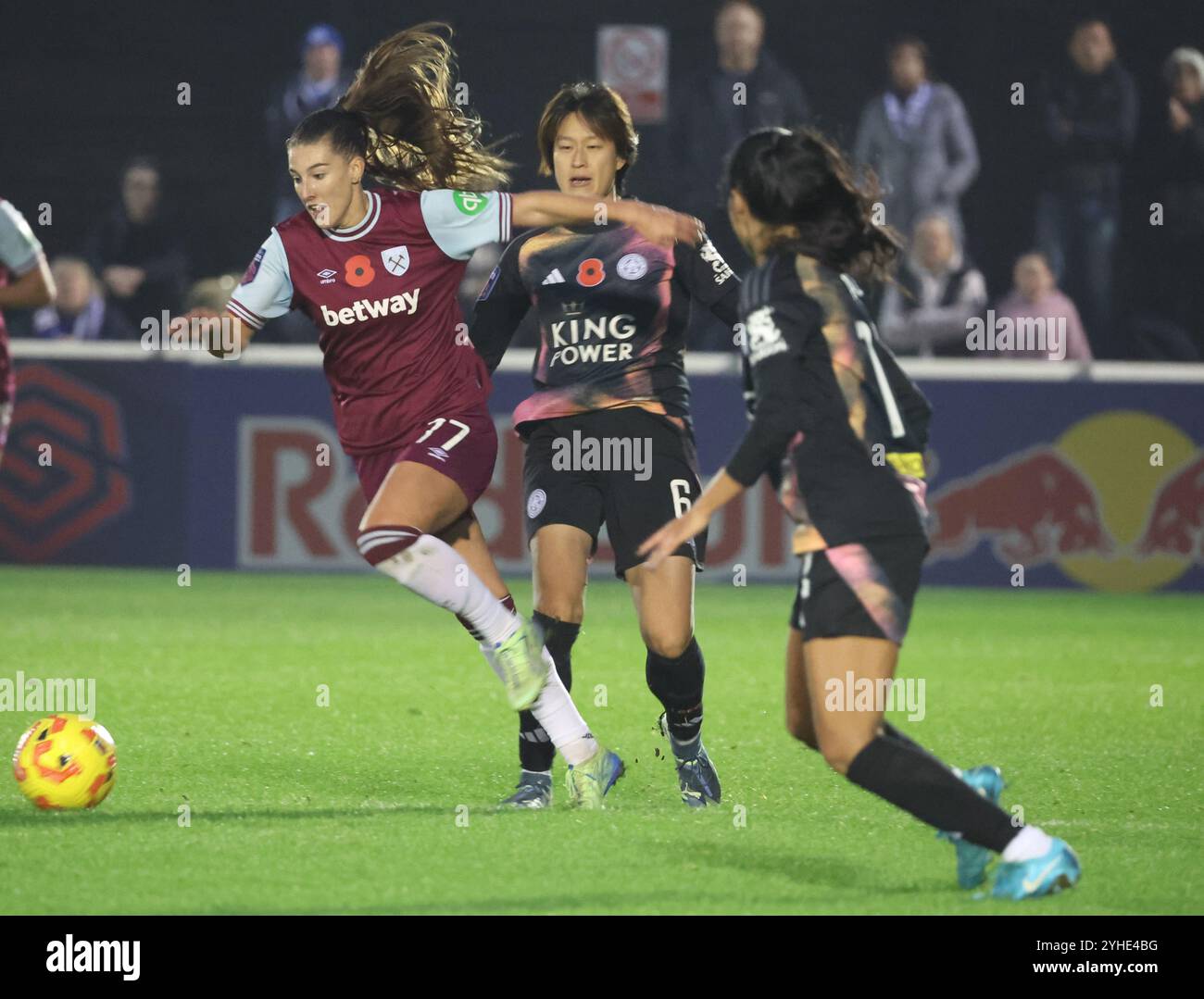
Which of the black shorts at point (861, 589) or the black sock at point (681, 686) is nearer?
the black shorts at point (861, 589)

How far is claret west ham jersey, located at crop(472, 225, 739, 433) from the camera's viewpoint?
6199 millimetres

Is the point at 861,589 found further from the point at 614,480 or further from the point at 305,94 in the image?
the point at 305,94

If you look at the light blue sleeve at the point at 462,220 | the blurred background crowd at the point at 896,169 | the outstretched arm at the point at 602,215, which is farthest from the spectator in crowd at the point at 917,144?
the outstretched arm at the point at 602,215

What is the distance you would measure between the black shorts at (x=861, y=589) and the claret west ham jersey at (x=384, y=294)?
165 cm

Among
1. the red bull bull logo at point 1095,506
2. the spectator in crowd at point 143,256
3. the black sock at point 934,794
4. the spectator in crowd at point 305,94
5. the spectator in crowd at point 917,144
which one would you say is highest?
the spectator in crowd at point 305,94

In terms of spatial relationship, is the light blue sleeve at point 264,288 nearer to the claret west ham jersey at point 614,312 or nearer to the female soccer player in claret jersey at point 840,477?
the claret west ham jersey at point 614,312

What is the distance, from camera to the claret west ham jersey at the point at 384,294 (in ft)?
19.6

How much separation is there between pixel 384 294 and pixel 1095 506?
7.05 meters

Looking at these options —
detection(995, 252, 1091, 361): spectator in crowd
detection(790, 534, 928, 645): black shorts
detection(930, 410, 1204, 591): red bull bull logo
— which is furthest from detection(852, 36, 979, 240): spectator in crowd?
detection(790, 534, 928, 645): black shorts

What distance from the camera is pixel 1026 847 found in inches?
183

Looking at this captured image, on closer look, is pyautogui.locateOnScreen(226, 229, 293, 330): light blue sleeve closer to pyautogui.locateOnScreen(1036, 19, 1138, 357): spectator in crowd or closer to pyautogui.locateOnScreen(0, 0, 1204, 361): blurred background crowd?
pyautogui.locateOnScreen(0, 0, 1204, 361): blurred background crowd

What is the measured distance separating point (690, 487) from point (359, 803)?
1.35 m

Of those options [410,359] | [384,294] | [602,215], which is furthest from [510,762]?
[602,215]

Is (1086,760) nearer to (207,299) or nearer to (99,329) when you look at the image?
(207,299)
